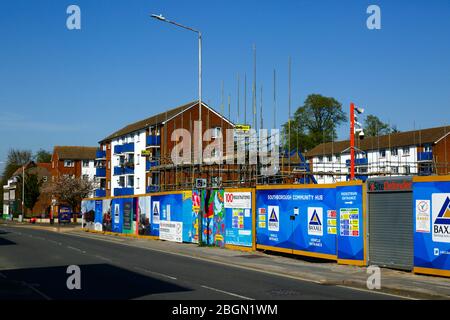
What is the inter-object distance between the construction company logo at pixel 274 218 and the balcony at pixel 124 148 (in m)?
48.6

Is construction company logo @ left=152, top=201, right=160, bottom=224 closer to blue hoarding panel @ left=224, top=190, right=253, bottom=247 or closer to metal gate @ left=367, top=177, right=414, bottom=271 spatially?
blue hoarding panel @ left=224, top=190, right=253, bottom=247

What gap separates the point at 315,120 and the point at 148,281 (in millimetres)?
79959

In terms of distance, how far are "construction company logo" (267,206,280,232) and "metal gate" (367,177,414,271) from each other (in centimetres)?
560

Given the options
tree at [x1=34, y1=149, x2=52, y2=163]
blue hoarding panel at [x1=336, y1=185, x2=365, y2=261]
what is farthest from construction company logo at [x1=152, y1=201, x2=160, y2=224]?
tree at [x1=34, y1=149, x2=52, y2=163]

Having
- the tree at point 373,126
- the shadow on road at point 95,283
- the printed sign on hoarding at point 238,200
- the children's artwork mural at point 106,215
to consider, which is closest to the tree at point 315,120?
the tree at point 373,126

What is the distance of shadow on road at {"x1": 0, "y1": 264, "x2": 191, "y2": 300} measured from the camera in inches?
535

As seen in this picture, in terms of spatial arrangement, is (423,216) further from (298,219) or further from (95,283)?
(95,283)

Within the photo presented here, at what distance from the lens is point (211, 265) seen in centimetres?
2184

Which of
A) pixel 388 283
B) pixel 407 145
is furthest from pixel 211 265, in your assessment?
pixel 407 145

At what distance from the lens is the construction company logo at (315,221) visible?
22.0 m

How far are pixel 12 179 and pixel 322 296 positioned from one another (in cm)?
13145

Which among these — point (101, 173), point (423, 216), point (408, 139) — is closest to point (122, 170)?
point (101, 173)

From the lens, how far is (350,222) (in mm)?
20438
